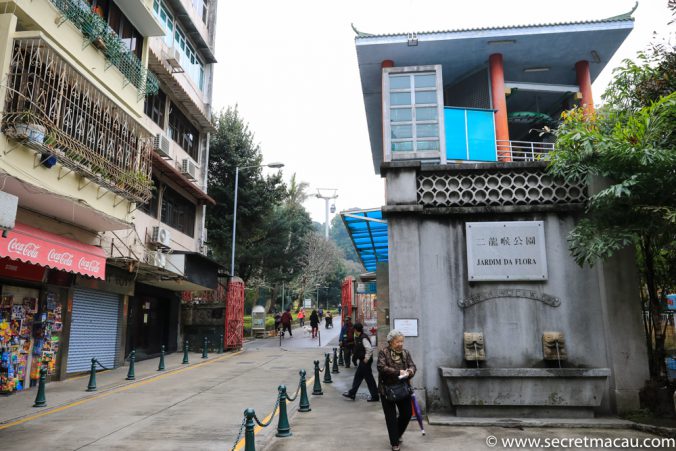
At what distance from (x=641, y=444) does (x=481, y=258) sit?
371 cm

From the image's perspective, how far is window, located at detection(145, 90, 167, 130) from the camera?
1809 cm

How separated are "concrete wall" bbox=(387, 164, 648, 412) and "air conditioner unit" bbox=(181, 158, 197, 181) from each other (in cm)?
1301

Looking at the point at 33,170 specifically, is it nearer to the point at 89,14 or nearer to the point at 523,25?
A: the point at 89,14

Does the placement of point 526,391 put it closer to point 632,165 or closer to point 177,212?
point 632,165

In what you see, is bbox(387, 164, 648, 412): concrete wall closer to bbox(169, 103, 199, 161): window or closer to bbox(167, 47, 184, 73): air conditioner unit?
bbox(167, 47, 184, 73): air conditioner unit

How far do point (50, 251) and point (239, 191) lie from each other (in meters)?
19.8

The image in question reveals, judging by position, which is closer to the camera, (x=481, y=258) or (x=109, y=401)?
(x=481, y=258)

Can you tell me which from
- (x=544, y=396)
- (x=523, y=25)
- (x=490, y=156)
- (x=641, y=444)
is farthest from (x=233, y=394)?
(x=523, y=25)

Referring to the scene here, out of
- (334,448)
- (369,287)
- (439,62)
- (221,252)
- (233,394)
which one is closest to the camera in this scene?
(334,448)

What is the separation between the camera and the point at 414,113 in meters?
16.2

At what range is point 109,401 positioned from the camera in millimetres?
10703

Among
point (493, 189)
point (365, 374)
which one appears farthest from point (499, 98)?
point (365, 374)

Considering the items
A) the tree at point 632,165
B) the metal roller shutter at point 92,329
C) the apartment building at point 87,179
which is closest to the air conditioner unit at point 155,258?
the apartment building at point 87,179

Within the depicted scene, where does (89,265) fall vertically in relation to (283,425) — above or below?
above
